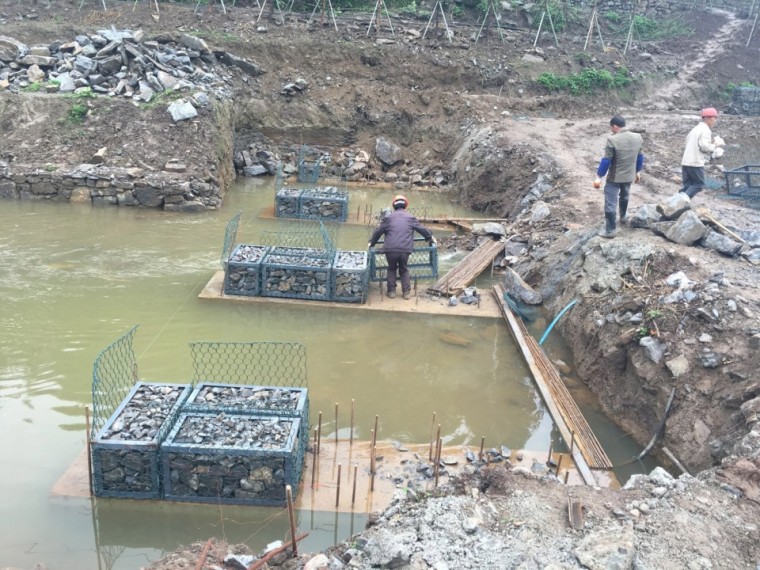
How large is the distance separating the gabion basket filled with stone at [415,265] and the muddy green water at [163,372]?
39.3 inches

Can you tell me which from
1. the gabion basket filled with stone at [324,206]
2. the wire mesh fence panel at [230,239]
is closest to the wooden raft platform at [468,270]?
the wire mesh fence panel at [230,239]

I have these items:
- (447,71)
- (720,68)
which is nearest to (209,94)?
(447,71)

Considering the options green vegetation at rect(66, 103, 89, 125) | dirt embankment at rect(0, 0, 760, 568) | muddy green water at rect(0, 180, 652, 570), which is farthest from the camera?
green vegetation at rect(66, 103, 89, 125)

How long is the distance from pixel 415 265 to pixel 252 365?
3.40m

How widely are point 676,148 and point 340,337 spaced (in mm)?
13129

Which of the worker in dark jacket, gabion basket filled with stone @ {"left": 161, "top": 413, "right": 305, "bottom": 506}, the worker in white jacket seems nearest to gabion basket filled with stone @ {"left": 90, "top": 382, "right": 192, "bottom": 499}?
gabion basket filled with stone @ {"left": 161, "top": 413, "right": 305, "bottom": 506}

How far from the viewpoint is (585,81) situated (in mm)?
23969

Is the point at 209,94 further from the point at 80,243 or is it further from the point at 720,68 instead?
the point at 720,68

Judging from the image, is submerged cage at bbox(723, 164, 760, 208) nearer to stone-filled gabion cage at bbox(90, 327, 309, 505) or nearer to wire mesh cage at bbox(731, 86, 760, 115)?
stone-filled gabion cage at bbox(90, 327, 309, 505)

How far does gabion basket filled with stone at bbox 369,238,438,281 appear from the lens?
9.74 meters

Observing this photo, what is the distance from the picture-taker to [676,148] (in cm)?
1711

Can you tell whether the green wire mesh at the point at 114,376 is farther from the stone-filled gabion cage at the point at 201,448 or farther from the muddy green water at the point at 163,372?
the stone-filled gabion cage at the point at 201,448

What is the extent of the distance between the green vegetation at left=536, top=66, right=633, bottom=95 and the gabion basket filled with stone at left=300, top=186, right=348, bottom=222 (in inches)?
515

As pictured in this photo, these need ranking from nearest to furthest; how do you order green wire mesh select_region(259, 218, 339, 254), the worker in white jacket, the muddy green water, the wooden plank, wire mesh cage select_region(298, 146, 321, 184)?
the muddy green water, the wooden plank, the worker in white jacket, green wire mesh select_region(259, 218, 339, 254), wire mesh cage select_region(298, 146, 321, 184)
